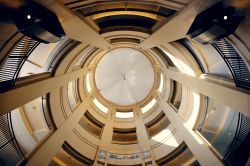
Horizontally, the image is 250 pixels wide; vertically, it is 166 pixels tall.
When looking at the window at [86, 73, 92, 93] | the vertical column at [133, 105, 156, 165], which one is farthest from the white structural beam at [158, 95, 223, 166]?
the window at [86, 73, 92, 93]

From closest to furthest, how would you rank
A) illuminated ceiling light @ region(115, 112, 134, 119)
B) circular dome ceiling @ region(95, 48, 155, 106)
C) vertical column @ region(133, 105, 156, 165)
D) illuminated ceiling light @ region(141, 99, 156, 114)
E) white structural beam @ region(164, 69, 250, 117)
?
1. white structural beam @ region(164, 69, 250, 117)
2. vertical column @ region(133, 105, 156, 165)
3. illuminated ceiling light @ region(141, 99, 156, 114)
4. illuminated ceiling light @ region(115, 112, 134, 119)
5. circular dome ceiling @ region(95, 48, 155, 106)

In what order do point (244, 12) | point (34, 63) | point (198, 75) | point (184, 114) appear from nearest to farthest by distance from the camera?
point (244, 12), point (34, 63), point (198, 75), point (184, 114)

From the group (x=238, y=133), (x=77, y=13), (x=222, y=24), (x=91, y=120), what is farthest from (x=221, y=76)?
(x=91, y=120)

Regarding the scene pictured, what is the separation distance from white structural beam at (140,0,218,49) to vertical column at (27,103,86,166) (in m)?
6.00

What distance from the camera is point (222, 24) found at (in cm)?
459

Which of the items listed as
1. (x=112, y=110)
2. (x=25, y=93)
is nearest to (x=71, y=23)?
(x=25, y=93)

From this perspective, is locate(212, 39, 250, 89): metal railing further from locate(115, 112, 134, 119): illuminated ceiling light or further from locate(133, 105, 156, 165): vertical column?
locate(115, 112, 134, 119): illuminated ceiling light

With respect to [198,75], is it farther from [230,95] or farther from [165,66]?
[165,66]

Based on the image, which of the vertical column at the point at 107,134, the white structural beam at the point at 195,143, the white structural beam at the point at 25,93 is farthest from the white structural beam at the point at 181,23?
the vertical column at the point at 107,134

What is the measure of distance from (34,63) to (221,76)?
20.6ft

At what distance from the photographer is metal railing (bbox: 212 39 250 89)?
570cm

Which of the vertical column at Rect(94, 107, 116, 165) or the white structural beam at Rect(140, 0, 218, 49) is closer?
the white structural beam at Rect(140, 0, 218, 49)

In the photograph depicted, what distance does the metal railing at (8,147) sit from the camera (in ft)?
21.8

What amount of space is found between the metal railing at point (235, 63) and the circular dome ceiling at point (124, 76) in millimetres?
11924
